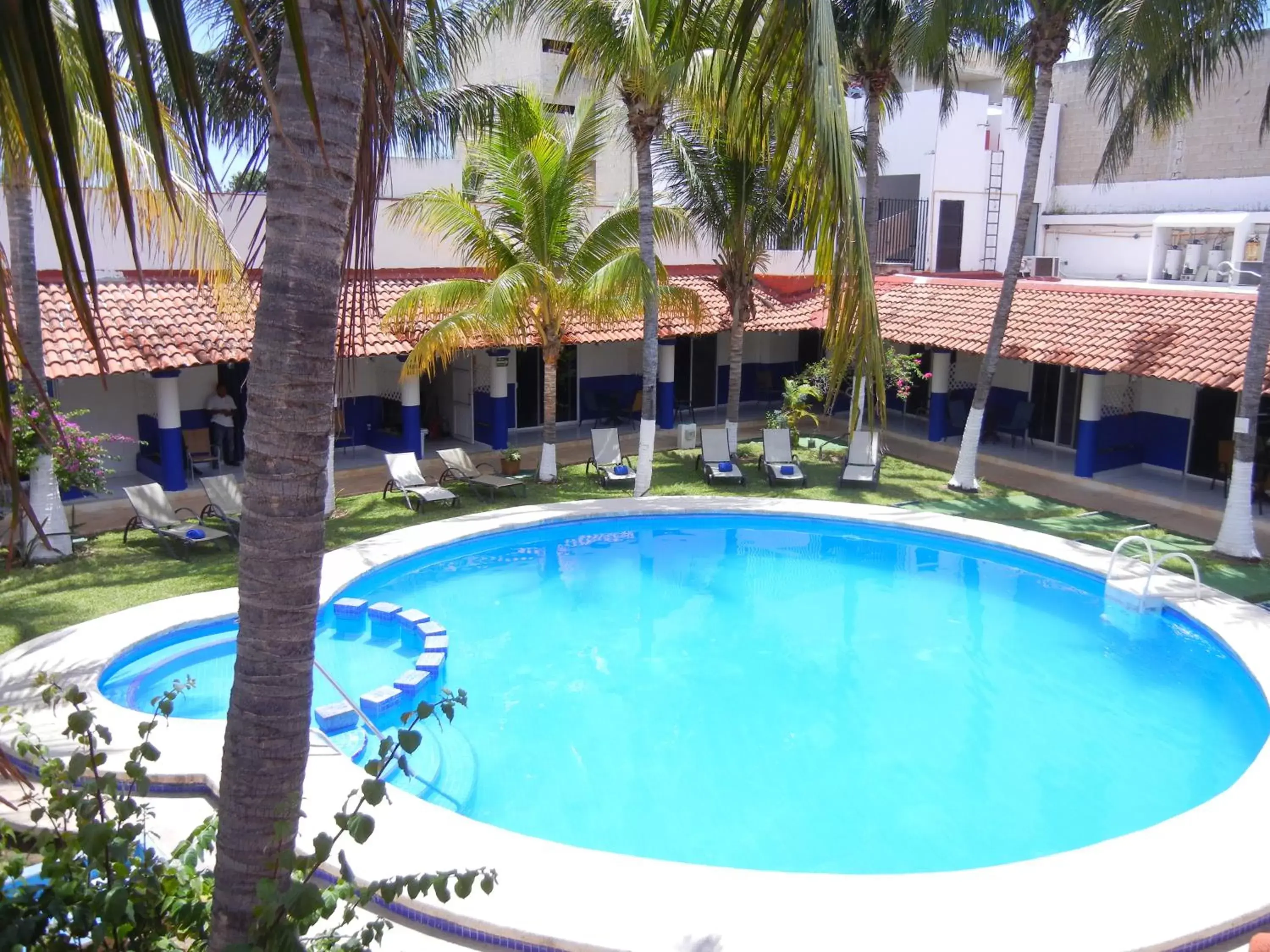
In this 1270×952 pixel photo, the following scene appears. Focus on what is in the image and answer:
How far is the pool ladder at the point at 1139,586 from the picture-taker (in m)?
13.9

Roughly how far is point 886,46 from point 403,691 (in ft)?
47.0

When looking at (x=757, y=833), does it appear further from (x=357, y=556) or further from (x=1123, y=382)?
(x=1123, y=382)

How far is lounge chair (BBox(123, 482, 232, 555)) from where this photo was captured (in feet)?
49.5

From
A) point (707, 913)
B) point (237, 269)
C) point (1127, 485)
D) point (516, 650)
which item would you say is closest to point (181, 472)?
point (237, 269)

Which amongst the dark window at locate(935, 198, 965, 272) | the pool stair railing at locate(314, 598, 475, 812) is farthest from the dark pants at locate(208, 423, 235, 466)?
the dark window at locate(935, 198, 965, 272)

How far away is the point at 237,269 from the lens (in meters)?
14.9


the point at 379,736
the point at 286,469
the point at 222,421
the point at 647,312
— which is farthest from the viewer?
the point at 222,421

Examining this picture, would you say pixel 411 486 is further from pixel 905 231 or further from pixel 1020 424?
pixel 905 231

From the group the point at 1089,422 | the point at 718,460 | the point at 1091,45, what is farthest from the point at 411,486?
the point at 1091,45

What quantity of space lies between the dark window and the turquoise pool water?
17827 millimetres

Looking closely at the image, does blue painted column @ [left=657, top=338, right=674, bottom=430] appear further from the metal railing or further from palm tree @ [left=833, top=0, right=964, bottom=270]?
the metal railing

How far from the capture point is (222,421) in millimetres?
19453

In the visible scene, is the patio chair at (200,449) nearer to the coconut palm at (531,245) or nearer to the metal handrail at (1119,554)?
the coconut palm at (531,245)

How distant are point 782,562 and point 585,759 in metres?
6.76
